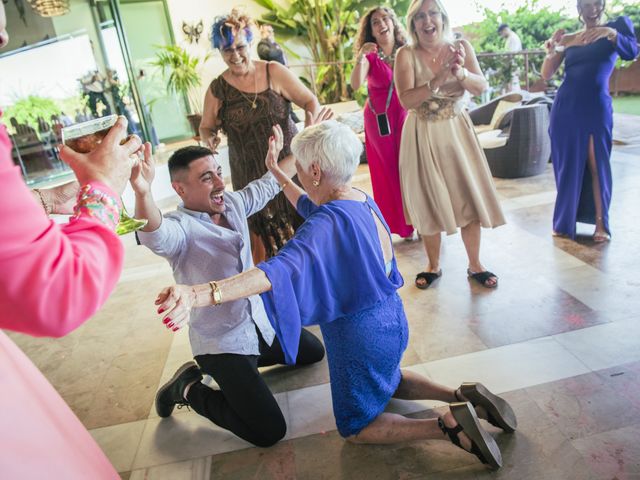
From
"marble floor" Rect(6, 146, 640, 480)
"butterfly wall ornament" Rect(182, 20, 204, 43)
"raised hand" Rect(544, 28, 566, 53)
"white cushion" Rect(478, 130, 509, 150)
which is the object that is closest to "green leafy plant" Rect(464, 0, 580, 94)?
"white cushion" Rect(478, 130, 509, 150)

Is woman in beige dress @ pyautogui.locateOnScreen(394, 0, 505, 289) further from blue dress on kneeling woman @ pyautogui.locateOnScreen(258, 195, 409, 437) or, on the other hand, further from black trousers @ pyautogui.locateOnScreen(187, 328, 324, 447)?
black trousers @ pyautogui.locateOnScreen(187, 328, 324, 447)

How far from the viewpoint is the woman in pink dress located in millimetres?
3492

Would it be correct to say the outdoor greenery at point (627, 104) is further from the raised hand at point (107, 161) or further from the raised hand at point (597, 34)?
the raised hand at point (107, 161)

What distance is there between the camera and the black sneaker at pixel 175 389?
2172 mm

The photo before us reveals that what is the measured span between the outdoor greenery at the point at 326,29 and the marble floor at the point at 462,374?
607cm

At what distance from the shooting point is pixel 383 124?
3562 millimetres

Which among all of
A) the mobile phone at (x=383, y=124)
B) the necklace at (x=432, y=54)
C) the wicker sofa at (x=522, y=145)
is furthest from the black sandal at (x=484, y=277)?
the wicker sofa at (x=522, y=145)

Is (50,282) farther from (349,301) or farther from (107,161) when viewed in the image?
(349,301)

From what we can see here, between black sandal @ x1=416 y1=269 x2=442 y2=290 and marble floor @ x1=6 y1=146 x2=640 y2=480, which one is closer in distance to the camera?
marble floor @ x1=6 y1=146 x2=640 y2=480

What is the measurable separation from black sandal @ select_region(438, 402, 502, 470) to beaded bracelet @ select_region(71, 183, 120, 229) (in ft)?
4.30

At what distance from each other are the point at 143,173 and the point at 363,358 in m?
0.97

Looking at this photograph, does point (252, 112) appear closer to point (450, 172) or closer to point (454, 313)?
point (450, 172)

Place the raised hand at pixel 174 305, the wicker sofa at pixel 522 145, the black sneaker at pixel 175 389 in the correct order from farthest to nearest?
1. the wicker sofa at pixel 522 145
2. the black sneaker at pixel 175 389
3. the raised hand at pixel 174 305

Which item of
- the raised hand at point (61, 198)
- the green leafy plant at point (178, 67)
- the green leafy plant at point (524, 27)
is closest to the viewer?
the raised hand at point (61, 198)
